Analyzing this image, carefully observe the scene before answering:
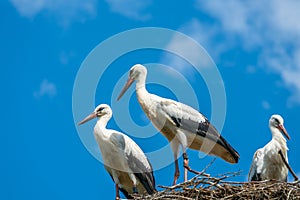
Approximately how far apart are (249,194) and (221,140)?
94.2 inches

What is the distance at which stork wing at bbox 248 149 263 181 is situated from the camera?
37.6 ft

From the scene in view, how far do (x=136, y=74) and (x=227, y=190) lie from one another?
9.88ft

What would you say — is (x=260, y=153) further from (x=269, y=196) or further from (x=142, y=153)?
(x=269, y=196)

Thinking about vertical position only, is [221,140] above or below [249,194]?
above

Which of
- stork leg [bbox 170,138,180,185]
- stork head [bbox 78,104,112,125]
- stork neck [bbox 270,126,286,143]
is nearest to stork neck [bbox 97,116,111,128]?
stork head [bbox 78,104,112,125]

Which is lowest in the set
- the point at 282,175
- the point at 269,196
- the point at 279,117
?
the point at 269,196

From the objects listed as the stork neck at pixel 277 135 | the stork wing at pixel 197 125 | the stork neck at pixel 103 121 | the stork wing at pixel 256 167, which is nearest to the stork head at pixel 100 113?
the stork neck at pixel 103 121

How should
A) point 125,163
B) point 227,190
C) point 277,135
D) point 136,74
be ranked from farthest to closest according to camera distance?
point 136,74, point 277,135, point 125,163, point 227,190

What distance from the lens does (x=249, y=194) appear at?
30.7ft

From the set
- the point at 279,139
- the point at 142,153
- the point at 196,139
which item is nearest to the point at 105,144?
the point at 142,153

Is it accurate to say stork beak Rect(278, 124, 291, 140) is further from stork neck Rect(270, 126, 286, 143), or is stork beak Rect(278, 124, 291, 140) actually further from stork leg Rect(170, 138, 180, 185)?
stork leg Rect(170, 138, 180, 185)

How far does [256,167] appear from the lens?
1152 cm

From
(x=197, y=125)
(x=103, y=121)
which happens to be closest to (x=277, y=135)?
(x=197, y=125)

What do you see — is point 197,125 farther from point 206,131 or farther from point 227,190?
point 227,190
